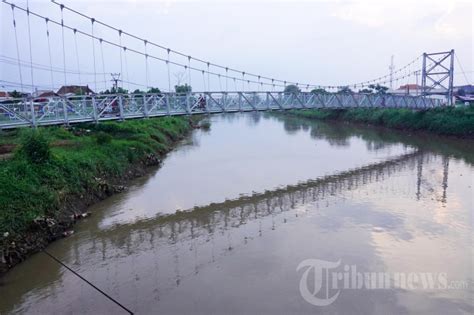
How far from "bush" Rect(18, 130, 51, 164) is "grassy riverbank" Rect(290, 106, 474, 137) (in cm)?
2485

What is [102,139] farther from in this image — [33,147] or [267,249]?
[267,249]

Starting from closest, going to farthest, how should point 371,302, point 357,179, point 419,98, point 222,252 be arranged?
point 371,302 → point 222,252 → point 357,179 → point 419,98

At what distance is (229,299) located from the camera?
6637mm

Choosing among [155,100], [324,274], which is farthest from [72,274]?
[155,100]

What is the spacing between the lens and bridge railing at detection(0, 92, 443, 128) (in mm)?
11555

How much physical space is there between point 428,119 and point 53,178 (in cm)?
2754

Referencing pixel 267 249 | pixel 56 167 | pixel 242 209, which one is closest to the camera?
pixel 267 249

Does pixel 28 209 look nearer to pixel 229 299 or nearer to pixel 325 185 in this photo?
pixel 229 299

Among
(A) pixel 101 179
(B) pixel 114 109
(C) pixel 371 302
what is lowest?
(C) pixel 371 302

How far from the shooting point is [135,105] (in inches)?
557

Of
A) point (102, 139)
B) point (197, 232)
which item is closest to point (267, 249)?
point (197, 232)

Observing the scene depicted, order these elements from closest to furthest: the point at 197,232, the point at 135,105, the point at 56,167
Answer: the point at 197,232, the point at 56,167, the point at 135,105

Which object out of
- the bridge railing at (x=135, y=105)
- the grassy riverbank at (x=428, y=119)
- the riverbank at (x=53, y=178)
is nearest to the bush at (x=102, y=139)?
the riverbank at (x=53, y=178)

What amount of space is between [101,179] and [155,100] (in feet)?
11.9
